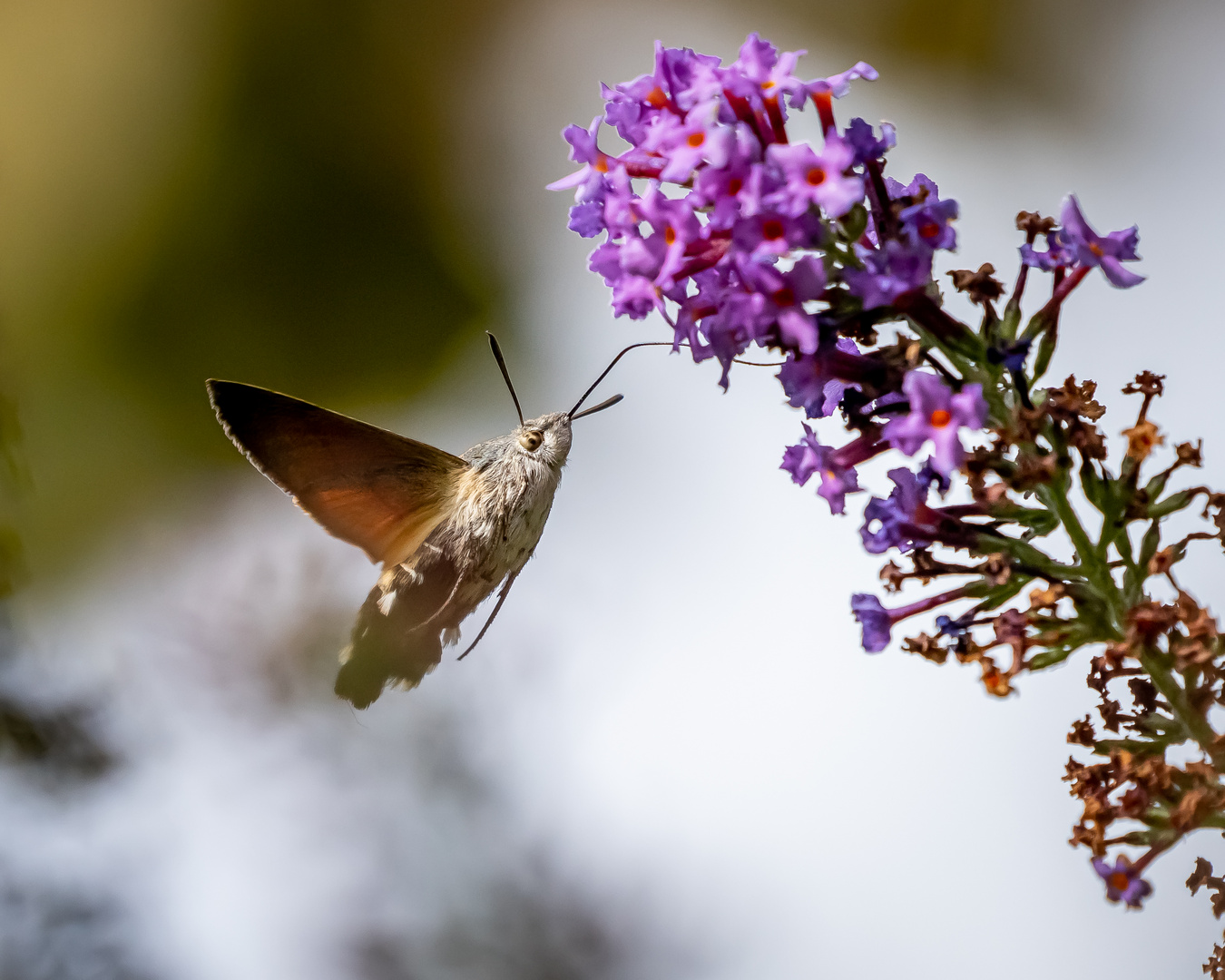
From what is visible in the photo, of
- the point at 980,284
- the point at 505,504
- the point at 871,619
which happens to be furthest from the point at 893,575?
the point at 505,504

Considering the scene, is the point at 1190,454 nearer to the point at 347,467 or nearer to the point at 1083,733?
the point at 1083,733

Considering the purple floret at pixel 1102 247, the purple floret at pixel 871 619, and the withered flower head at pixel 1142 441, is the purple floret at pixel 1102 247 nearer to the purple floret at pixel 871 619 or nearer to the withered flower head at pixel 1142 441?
the withered flower head at pixel 1142 441

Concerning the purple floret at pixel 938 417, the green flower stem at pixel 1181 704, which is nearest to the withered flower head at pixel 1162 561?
the green flower stem at pixel 1181 704

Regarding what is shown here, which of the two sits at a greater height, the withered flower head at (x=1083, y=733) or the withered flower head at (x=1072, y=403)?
the withered flower head at (x=1072, y=403)

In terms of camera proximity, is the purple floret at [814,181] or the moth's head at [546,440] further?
the moth's head at [546,440]

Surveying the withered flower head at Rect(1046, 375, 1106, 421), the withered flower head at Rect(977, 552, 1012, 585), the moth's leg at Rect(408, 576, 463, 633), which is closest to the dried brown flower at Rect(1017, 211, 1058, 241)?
the withered flower head at Rect(1046, 375, 1106, 421)

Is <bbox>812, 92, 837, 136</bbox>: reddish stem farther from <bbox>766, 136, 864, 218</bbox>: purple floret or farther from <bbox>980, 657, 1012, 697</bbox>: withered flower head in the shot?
<bbox>980, 657, 1012, 697</bbox>: withered flower head

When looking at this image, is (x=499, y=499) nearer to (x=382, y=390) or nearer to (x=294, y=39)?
(x=382, y=390)
